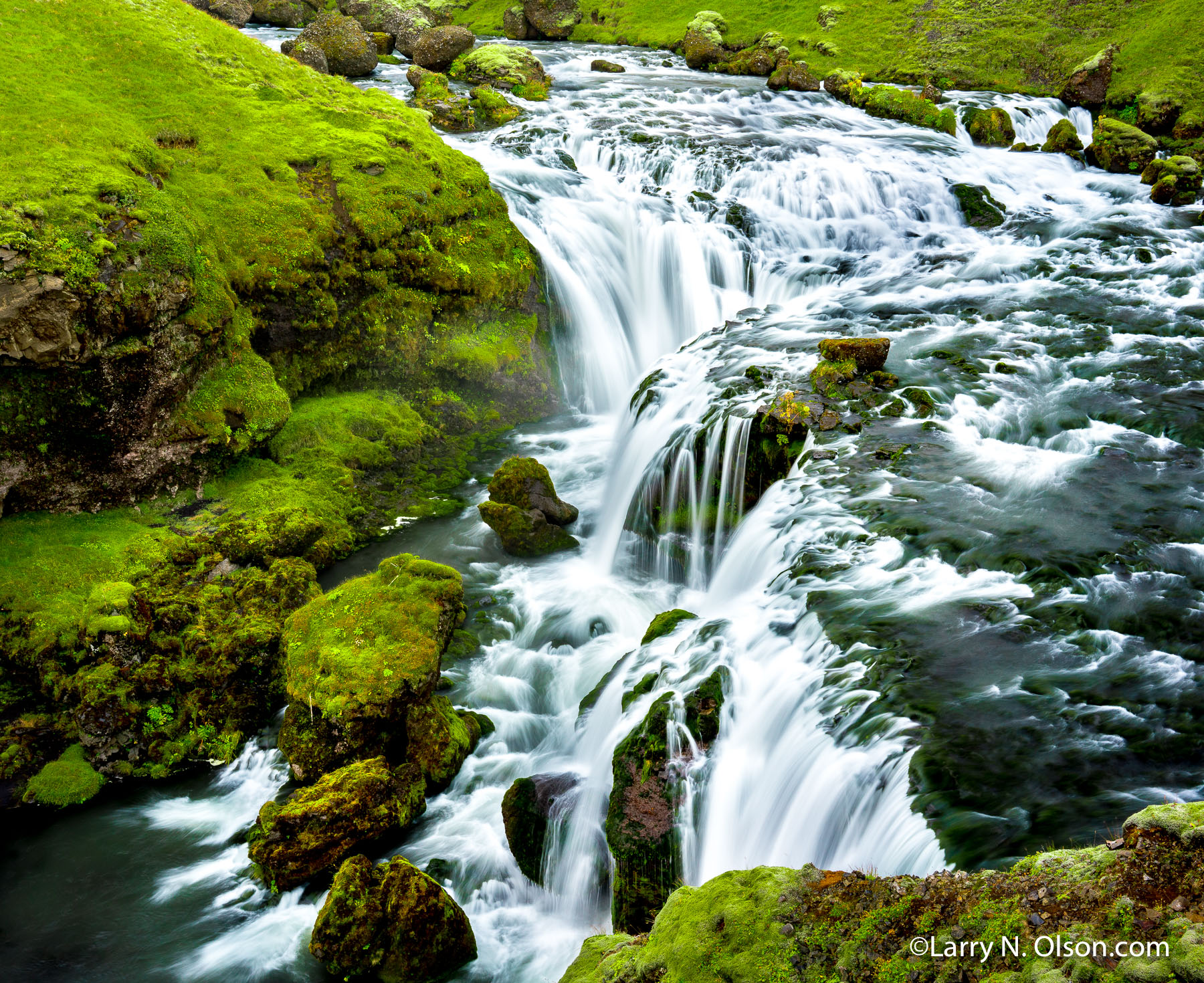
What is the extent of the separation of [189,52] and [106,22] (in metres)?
1.27

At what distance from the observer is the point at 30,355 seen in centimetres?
869

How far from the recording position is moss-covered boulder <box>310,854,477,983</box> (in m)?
5.77

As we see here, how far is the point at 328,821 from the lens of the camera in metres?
6.70

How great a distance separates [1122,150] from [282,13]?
3436 centimetres

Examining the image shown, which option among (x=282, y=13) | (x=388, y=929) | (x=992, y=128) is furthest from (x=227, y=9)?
(x=388, y=929)

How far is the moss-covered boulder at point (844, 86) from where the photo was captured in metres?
25.8

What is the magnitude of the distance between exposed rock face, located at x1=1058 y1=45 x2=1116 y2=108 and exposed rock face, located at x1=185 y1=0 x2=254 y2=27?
31683 millimetres

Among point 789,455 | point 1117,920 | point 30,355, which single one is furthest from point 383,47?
point 1117,920

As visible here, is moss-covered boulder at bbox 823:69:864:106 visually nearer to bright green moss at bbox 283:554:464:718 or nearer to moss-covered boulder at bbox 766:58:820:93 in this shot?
moss-covered boulder at bbox 766:58:820:93

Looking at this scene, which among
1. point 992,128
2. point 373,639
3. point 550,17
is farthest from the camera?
point 550,17

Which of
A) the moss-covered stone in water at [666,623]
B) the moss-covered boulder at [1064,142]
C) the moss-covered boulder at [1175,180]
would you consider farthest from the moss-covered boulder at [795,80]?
the moss-covered stone in water at [666,623]

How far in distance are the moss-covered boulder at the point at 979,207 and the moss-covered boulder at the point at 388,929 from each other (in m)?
17.7

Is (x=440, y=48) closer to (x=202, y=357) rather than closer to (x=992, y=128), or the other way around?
(x=992, y=128)

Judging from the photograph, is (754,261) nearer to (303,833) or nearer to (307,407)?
(307,407)
